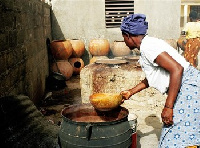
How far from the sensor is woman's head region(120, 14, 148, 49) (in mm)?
2656

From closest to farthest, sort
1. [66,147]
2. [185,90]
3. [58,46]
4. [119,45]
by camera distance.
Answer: [185,90], [66,147], [58,46], [119,45]

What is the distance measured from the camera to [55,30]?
11.0 metres

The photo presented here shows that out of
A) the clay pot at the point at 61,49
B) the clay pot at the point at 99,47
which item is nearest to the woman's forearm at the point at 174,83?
the clay pot at the point at 61,49

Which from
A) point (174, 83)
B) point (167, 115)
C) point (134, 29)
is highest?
point (134, 29)

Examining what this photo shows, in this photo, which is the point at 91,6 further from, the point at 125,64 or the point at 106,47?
the point at 125,64

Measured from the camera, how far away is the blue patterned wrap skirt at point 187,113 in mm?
2551

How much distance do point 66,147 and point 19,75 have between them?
8.44 ft

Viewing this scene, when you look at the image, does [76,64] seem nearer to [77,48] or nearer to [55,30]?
[77,48]

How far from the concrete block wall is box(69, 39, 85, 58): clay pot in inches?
140

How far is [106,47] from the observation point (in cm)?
1055

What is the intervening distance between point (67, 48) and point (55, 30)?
4.99 feet

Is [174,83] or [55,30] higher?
[55,30]

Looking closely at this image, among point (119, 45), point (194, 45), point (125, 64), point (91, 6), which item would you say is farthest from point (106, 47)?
point (125, 64)

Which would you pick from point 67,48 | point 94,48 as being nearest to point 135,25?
point 67,48
